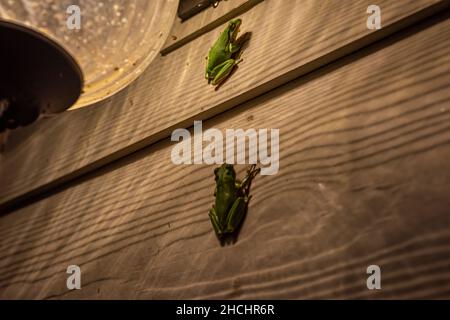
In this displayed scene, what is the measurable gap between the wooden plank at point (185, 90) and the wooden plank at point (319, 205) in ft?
0.10

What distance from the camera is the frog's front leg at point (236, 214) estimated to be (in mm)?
703

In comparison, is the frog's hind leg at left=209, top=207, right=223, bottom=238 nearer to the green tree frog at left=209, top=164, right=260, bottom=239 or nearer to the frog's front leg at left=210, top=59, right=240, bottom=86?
the green tree frog at left=209, top=164, right=260, bottom=239

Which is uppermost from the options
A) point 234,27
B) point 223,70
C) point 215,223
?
point 234,27

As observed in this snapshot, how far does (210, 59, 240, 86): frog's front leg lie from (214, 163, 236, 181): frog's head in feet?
0.67

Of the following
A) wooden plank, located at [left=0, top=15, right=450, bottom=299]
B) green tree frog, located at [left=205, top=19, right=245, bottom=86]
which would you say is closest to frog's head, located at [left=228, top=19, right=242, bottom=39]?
green tree frog, located at [left=205, top=19, right=245, bottom=86]

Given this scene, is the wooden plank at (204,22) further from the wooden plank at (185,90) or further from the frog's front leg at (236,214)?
the frog's front leg at (236,214)

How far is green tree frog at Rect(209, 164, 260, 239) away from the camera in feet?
2.32

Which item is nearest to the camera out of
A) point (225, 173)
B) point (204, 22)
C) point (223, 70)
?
point (225, 173)

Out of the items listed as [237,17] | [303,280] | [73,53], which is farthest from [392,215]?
[237,17]

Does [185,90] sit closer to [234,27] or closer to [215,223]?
[234,27]

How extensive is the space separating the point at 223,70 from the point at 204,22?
0.74 ft

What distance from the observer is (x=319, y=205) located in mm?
639

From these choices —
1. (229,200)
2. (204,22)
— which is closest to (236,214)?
(229,200)
